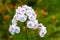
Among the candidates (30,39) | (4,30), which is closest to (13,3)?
(4,30)

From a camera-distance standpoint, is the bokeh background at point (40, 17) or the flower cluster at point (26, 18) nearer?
the flower cluster at point (26, 18)

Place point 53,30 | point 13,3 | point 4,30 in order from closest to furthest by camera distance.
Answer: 1. point 53,30
2. point 4,30
3. point 13,3

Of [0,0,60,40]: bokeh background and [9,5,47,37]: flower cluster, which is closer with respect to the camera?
[9,5,47,37]: flower cluster

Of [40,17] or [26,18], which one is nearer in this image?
[26,18]

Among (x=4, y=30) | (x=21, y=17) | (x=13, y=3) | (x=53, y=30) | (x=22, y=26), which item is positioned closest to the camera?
(x=21, y=17)

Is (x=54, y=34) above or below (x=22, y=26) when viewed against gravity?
above

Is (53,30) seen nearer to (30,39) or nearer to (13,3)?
(13,3)

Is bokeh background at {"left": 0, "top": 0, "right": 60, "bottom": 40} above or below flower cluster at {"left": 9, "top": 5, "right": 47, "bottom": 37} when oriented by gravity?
above

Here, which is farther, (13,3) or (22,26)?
(13,3)

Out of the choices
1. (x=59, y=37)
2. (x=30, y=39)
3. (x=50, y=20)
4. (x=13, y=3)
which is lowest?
(x=30, y=39)

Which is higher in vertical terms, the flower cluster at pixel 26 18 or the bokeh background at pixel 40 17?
the bokeh background at pixel 40 17

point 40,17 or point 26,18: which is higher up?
point 40,17
